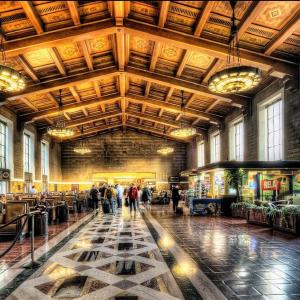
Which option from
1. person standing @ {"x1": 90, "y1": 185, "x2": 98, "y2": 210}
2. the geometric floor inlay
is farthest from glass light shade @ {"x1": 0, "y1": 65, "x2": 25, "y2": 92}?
person standing @ {"x1": 90, "y1": 185, "x2": 98, "y2": 210}

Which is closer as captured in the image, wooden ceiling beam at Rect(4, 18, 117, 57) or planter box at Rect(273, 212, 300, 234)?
planter box at Rect(273, 212, 300, 234)

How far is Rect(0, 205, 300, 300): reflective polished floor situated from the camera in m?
3.33

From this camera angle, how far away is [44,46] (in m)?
8.24

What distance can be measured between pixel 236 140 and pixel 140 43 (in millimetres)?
7526

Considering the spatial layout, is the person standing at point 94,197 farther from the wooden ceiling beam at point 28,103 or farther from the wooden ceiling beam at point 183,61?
the wooden ceiling beam at point 183,61

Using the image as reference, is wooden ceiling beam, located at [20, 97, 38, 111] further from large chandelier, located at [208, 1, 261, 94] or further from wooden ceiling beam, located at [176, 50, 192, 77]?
large chandelier, located at [208, 1, 261, 94]

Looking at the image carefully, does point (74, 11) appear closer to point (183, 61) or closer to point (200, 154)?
point (183, 61)

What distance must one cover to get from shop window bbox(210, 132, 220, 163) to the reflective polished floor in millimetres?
11393

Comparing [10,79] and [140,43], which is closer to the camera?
[10,79]

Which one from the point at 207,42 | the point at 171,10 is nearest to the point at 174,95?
the point at 207,42

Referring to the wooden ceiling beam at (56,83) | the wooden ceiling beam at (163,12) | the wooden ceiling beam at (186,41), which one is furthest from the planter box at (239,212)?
the wooden ceiling beam at (56,83)

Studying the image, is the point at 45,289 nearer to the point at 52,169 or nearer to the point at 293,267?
the point at 293,267

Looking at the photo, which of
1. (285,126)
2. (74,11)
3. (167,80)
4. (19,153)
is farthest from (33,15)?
(19,153)

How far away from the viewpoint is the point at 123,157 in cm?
2411
